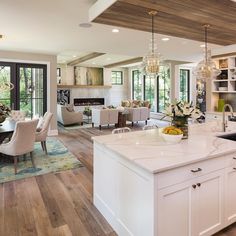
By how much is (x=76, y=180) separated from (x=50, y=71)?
470 centimetres

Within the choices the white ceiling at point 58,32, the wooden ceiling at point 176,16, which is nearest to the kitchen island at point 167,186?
the wooden ceiling at point 176,16

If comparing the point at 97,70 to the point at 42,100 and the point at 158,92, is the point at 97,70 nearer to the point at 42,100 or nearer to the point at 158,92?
the point at 158,92

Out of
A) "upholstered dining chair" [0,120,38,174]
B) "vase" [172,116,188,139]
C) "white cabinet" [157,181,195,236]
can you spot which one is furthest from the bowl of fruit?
"upholstered dining chair" [0,120,38,174]

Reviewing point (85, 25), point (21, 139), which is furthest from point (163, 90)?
point (21, 139)

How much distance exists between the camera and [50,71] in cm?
740

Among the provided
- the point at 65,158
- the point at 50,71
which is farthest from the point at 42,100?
the point at 65,158

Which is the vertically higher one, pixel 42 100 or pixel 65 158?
pixel 42 100

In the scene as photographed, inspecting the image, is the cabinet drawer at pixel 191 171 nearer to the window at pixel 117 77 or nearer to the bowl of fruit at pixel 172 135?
the bowl of fruit at pixel 172 135

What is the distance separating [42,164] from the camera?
4.50 metres

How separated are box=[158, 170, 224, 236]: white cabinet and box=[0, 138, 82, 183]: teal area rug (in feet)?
9.16

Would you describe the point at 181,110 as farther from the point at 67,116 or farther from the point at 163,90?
the point at 163,90

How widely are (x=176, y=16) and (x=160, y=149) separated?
202 centimetres

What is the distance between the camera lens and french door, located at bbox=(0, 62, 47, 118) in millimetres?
6934

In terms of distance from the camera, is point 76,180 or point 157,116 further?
point 157,116
